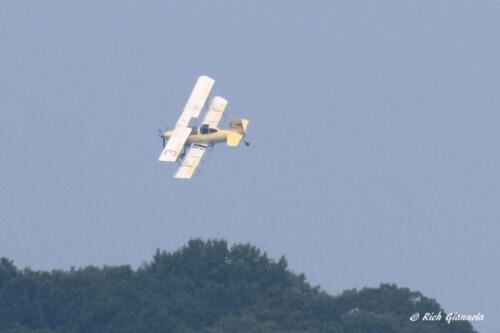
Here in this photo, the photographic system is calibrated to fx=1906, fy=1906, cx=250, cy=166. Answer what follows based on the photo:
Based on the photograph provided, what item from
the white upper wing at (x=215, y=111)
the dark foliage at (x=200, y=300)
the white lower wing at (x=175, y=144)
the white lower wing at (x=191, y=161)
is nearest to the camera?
the white lower wing at (x=175, y=144)

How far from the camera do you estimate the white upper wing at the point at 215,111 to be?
97938 mm

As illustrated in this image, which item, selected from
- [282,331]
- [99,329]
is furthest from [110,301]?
[282,331]

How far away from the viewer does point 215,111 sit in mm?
98438

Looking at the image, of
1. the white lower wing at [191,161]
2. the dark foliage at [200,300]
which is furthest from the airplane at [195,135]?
the dark foliage at [200,300]

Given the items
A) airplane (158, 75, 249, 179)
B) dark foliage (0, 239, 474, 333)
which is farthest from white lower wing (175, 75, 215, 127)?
dark foliage (0, 239, 474, 333)

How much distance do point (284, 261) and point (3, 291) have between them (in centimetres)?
1692

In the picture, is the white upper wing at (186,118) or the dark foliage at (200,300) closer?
the white upper wing at (186,118)

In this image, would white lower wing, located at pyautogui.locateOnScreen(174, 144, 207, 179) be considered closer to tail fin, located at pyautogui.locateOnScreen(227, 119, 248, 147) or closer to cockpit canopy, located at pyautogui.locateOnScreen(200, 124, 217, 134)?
cockpit canopy, located at pyautogui.locateOnScreen(200, 124, 217, 134)

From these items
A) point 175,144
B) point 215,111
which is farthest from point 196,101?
point 175,144

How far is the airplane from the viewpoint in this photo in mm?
96062

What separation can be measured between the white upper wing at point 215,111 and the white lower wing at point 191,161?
64.3 inches

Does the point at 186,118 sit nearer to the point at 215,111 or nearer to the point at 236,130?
the point at 215,111

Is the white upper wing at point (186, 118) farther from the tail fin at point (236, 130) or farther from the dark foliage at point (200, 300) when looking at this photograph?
the dark foliage at point (200, 300)

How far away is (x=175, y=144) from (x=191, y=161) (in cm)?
118
